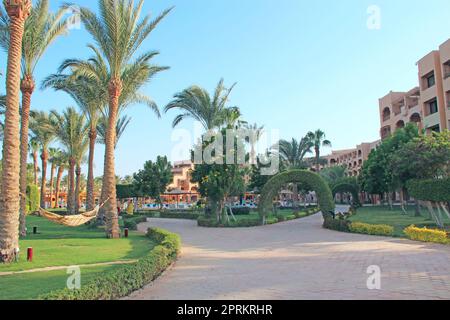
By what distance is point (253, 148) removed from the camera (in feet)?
114

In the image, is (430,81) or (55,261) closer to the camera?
(55,261)

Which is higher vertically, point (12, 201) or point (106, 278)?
point (12, 201)

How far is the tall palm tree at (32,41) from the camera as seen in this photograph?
16.1 metres

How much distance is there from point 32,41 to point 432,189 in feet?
62.1

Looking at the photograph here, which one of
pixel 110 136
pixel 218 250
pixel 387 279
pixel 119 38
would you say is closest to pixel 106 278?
pixel 387 279

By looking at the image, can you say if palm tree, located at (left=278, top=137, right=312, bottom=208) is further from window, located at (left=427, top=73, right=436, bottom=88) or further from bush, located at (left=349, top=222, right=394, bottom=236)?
bush, located at (left=349, top=222, right=394, bottom=236)

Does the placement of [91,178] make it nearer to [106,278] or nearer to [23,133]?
[23,133]

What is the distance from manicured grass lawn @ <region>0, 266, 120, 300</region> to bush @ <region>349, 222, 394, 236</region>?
11.8 m

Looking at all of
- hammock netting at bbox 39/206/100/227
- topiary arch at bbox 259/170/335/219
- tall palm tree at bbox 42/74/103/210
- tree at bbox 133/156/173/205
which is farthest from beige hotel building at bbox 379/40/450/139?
hammock netting at bbox 39/206/100/227

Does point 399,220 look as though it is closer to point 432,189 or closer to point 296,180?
point 296,180

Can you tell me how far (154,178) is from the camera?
38000mm

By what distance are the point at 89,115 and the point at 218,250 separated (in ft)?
54.2

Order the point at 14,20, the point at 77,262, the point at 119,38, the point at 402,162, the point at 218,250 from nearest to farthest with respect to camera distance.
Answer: the point at 77,262 < the point at 14,20 < the point at 218,250 < the point at 119,38 < the point at 402,162

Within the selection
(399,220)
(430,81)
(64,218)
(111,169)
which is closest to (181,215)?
(111,169)
